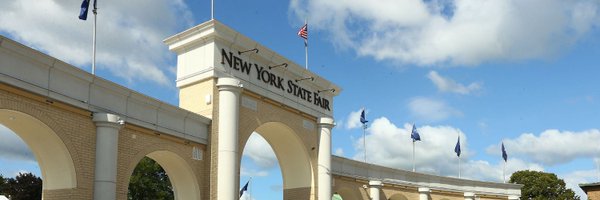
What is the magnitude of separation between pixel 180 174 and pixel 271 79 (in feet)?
19.7

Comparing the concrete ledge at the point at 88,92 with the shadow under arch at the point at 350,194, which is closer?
the concrete ledge at the point at 88,92

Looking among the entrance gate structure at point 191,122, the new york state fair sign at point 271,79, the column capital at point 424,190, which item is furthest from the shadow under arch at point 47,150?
the column capital at point 424,190

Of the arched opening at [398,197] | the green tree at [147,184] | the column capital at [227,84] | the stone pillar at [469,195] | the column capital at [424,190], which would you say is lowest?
the arched opening at [398,197]

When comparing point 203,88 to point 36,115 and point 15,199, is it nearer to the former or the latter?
point 36,115

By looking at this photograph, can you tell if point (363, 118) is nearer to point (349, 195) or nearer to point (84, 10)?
point (349, 195)

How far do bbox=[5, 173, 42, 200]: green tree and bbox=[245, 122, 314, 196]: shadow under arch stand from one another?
35.3 meters

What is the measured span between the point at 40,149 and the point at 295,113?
12.6 m

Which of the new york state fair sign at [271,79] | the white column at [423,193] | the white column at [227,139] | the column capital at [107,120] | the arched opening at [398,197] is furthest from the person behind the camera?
the white column at [423,193]

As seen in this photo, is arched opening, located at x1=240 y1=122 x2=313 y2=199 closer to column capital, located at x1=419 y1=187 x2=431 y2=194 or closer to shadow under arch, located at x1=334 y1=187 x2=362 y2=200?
shadow under arch, located at x1=334 y1=187 x2=362 y2=200

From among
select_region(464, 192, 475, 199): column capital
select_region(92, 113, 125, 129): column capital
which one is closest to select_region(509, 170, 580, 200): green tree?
select_region(464, 192, 475, 199): column capital

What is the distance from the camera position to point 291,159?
96.8 feet

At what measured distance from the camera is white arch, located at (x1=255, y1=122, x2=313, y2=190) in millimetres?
28548

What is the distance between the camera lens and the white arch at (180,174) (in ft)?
72.3

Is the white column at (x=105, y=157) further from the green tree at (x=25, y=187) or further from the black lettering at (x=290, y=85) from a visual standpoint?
the green tree at (x=25, y=187)
